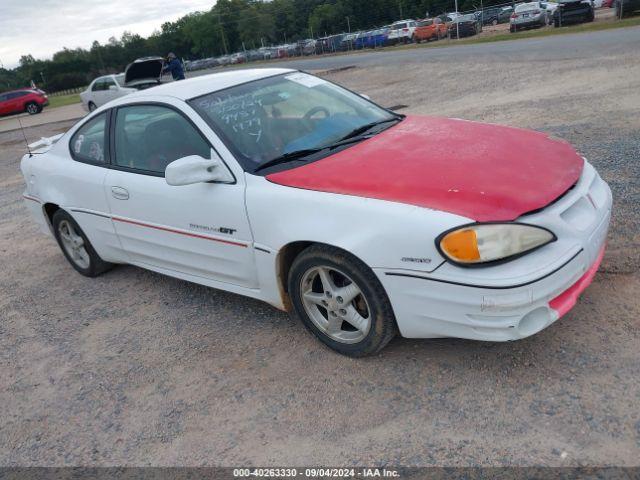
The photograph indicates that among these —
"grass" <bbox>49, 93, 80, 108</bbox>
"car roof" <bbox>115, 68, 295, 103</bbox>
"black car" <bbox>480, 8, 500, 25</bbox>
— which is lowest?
"grass" <bbox>49, 93, 80, 108</bbox>

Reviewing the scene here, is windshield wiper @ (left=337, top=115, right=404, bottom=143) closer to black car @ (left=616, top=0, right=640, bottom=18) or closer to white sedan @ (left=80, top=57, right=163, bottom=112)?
white sedan @ (left=80, top=57, right=163, bottom=112)

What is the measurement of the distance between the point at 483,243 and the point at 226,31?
109763mm

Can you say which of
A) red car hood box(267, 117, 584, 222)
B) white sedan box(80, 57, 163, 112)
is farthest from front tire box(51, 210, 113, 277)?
white sedan box(80, 57, 163, 112)

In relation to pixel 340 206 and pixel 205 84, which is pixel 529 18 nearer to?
pixel 205 84

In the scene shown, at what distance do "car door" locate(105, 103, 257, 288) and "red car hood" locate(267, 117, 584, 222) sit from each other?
17.2 inches

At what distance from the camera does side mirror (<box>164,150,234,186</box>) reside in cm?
329

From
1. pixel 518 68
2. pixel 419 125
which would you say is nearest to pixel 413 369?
pixel 419 125

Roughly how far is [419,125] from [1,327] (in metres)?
3.53

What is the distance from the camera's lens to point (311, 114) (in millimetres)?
3904

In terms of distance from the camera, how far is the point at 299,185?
3.13m

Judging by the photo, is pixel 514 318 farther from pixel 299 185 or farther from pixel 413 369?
pixel 299 185

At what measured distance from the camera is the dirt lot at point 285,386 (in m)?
2.54

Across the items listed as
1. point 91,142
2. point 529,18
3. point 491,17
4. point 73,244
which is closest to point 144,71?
point 73,244

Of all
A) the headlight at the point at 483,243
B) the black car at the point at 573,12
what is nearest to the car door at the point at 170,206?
the headlight at the point at 483,243
